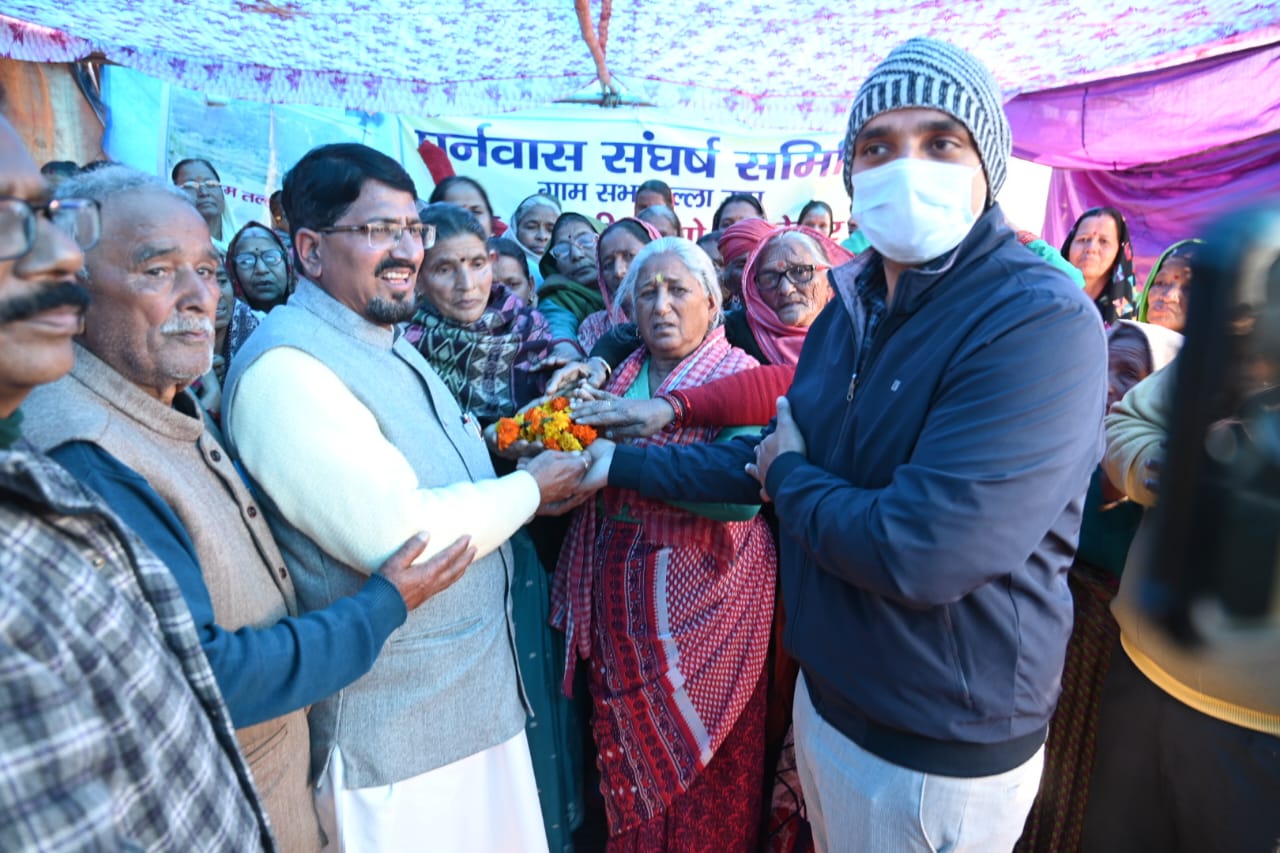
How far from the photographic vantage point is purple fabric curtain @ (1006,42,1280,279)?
5891 millimetres

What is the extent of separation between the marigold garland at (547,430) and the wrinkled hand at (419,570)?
1.98ft

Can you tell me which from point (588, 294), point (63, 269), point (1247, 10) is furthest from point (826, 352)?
point (1247, 10)

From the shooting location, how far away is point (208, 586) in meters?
1.39

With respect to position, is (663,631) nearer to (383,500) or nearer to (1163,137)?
(383,500)

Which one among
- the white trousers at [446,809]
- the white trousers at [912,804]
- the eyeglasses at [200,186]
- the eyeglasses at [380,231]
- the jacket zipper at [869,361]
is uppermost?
the eyeglasses at [200,186]

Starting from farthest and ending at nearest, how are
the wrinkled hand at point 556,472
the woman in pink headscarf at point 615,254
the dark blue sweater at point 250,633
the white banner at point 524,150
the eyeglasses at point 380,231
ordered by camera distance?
1. the white banner at point 524,150
2. the woman in pink headscarf at point 615,254
3. the wrinkled hand at point 556,472
4. the eyeglasses at point 380,231
5. the dark blue sweater at point 250,633

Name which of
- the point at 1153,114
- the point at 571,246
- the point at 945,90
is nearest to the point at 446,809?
the point at 945,90

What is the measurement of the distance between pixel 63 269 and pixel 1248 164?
8.40 meters

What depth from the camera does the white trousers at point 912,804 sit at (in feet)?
4.88

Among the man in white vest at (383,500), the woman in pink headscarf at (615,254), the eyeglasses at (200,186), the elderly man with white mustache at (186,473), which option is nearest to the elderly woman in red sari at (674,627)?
the man in white vest at (383,500)

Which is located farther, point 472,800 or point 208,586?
point 472,800

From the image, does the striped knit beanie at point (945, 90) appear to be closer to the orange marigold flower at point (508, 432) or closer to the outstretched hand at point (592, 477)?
the outstretched hand at point (592, 477)

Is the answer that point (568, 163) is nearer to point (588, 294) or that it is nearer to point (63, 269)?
point (588, 294)

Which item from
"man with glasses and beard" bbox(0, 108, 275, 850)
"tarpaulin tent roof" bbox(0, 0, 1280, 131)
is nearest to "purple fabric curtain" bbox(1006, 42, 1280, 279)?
"tarpaulin tent roof" bbox(0, 0, 1280, 131)
